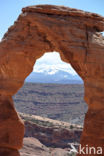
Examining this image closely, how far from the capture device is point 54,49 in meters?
12.5

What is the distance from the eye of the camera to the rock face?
10.4 m

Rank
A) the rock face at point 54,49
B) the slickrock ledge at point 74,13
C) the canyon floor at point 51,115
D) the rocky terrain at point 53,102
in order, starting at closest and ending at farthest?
the rock face at point 54,49 < the slickrock ledge at point 74,13 < the canyon floor at point 51,115 < the rocky terrain at point 53,102

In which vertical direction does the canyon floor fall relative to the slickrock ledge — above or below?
below

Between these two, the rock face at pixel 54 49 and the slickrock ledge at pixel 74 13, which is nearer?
the rock face at pixel 54 49

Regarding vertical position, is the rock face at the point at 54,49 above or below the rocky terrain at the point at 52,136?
above

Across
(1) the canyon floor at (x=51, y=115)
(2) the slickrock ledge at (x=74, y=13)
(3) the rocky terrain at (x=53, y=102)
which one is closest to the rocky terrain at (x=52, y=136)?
(1) the canyon floor at (x=51, y=115)

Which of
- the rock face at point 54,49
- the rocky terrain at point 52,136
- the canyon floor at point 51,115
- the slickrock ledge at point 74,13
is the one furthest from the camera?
the canyon floor at point 51,115

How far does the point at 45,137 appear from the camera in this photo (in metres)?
30.3

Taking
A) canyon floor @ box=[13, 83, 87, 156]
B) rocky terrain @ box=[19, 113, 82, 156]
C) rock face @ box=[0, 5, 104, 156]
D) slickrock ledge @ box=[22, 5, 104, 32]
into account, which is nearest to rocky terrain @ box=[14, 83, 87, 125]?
canyon floor @ box=[13, 83, 87, 156]

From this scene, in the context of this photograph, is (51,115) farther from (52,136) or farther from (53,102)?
(52,136)

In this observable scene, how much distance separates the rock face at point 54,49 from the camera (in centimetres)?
1043

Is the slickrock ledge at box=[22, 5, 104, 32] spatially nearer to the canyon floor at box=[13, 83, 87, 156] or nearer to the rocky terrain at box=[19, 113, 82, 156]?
the canyon floor at box=[13, 83, 87, 156]

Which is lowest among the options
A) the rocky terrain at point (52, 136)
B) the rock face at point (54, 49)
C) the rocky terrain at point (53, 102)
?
the rocky terrain at point (53, 102)

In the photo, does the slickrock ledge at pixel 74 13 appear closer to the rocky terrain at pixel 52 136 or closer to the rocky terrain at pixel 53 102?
the rocky terrain at pixel 52 136
